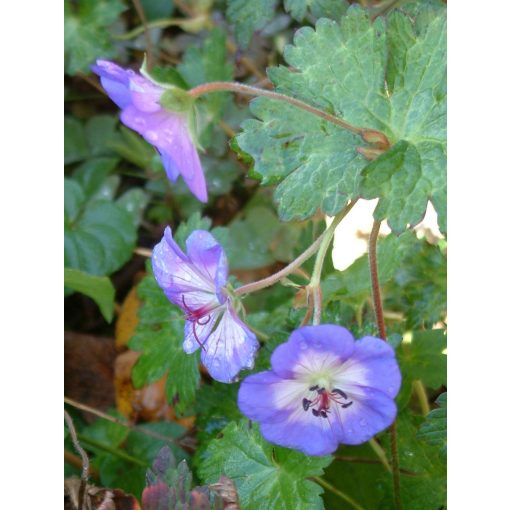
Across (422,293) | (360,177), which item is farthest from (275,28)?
(360,177)

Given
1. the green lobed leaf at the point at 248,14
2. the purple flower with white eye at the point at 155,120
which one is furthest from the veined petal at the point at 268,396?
the green lobed leaf at the point at 248,14

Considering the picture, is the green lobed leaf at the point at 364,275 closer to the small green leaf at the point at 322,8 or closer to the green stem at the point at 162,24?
the small green leaf at the point at 322,8

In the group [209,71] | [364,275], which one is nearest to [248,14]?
[209,71]
